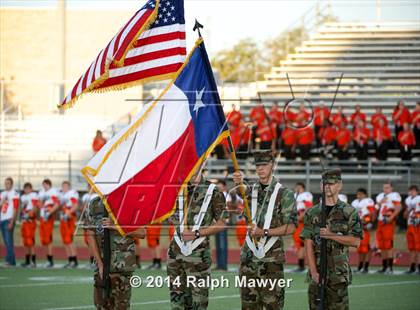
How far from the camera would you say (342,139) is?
1033 inches

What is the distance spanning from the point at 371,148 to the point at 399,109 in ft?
4.48

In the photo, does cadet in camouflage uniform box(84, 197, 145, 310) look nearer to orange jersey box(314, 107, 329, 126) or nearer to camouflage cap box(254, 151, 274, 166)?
camouflage cap box(254, 151, 274, 166)

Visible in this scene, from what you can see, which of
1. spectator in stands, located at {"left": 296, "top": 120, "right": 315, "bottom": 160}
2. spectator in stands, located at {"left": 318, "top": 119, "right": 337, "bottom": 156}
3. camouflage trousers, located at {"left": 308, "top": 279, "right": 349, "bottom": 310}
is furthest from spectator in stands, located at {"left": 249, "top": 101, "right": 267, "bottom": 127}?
camouflage trousers, located at {"left": 308, "top": 279, "right": 349, "bottom": 310}

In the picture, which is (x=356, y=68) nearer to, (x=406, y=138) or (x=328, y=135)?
(x=328, y=135)

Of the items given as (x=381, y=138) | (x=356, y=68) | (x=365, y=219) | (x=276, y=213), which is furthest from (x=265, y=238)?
(x=356, y=68)

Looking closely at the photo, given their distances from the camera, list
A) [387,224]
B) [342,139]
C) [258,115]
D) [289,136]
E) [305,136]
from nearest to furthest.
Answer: [387,224] < [342,139] < [305,136] < [289,136] < [258,115]

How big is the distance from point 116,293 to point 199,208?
115 cm

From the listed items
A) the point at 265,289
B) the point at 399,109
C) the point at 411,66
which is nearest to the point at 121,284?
the point at 265,289

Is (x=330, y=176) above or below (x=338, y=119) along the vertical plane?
below

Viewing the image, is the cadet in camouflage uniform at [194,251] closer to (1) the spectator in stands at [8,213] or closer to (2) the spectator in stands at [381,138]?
(1) the spectator in stands at [8,213]

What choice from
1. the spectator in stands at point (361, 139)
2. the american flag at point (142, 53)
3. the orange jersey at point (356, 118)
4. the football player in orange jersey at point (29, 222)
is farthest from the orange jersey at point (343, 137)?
the american flag at point (142, 53)

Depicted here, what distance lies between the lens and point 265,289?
984 centimetres

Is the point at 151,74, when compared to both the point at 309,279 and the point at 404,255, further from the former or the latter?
the point at 404,255

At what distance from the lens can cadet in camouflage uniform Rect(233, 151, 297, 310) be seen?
984 cm
